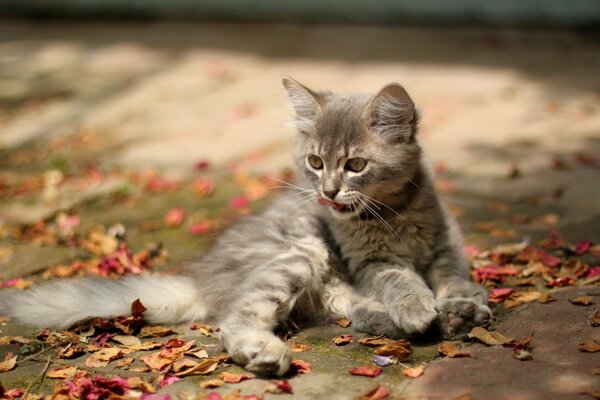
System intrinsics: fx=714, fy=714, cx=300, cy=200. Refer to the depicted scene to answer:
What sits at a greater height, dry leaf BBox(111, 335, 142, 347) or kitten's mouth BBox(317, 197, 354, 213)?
kitten's mouth BBox(317, 197, 354, 213)

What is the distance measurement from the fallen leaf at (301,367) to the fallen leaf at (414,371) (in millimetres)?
408

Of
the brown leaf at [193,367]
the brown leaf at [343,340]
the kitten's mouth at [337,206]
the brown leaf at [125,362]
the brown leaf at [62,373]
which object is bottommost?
the brown leaf at [62,373]

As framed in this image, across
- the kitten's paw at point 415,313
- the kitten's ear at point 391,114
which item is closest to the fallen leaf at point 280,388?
the kitten's paw at point 415,313

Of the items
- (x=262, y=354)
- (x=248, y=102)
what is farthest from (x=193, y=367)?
(x=248, y=102)

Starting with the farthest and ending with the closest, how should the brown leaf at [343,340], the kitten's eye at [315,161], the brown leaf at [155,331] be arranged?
the kitten's eye at [315,161]
the brown leaf at [155,331]
the brown leaf at [343,340]

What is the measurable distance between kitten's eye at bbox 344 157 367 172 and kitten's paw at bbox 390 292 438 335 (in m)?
0.73

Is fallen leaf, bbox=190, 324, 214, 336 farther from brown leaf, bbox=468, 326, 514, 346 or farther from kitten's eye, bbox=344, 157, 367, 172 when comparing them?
brown leaf, bbox=468, 326, 514, 346

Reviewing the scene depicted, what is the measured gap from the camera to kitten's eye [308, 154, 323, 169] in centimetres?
→ 383

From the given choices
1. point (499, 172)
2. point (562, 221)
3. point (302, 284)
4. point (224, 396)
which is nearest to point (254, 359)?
point (224, 396)

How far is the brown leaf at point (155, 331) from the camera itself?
362 cm

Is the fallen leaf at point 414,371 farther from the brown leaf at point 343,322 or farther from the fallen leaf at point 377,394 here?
the brown leaf at point 343,322

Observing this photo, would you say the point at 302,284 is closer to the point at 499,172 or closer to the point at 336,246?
the point at 336,246

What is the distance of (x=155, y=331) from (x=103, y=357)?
357mm

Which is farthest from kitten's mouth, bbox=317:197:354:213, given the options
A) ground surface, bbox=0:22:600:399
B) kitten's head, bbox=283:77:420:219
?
ground surface, bbox=0:22:600:399
